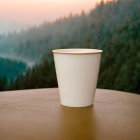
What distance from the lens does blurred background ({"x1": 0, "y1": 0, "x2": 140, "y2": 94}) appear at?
3.39m

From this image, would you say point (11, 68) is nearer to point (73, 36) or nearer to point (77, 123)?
point (73, 36)

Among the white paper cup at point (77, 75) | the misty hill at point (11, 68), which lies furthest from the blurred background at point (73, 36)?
the white paper cup at point (77, 75)

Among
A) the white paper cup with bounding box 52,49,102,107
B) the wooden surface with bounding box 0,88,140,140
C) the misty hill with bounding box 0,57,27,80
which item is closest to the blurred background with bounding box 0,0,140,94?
the misty hill with bounding box 0,57,27,80

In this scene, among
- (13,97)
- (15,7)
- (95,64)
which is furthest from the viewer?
(15,7)

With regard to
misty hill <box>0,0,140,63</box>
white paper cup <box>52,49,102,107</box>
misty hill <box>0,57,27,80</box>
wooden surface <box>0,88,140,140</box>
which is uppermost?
white paper cup <box>52,49,102,107</box>

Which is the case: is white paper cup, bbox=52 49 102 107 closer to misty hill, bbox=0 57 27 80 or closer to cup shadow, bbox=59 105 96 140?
cup shadow, bbox=59 105 96 140

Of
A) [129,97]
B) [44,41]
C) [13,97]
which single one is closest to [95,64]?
[129,97]

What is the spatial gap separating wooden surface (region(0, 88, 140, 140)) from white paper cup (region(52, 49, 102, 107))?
0.12ft

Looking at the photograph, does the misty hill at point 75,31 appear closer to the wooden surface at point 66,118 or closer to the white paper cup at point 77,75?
the wooden surface at point 66,118

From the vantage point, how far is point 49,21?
11.1 ft

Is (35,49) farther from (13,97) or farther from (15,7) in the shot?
(13,97)

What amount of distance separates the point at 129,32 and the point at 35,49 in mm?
1037

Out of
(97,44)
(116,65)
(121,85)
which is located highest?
(97,44)

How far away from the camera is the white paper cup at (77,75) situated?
0.99m
